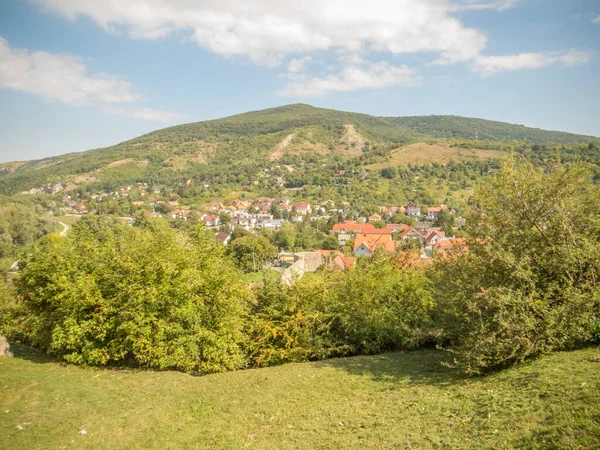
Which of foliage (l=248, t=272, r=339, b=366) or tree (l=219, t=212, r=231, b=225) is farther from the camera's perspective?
tree (l=219, t=212, r=231, b=225)

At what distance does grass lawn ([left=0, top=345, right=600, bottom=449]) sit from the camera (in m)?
7.27

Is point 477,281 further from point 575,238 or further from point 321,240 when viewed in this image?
A: point 321,240

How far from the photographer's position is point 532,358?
407 inches

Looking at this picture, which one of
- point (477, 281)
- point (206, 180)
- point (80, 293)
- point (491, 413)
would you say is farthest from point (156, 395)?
point (206, 180)

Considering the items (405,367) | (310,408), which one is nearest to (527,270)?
(405,367)

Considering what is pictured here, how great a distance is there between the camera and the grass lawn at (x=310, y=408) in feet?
23.9

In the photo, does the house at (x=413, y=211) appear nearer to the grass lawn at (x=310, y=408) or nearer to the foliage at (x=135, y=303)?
the foliage at (x=135, y=303)

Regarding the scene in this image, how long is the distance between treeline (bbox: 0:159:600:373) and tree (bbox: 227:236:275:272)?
38.1 meters

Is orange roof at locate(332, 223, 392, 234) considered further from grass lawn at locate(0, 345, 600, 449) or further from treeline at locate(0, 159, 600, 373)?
grass lawn at locate(0, 345, 600, 449)

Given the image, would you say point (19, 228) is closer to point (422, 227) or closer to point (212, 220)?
point (212, 220)

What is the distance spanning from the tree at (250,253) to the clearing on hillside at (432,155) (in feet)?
349

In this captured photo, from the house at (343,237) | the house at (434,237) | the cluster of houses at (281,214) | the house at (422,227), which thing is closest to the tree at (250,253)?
the house at (343,237)

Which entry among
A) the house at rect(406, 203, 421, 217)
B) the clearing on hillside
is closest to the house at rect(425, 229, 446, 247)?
the house at rect(406, 203, 421, 217)

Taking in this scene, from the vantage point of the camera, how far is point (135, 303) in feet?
44.2
